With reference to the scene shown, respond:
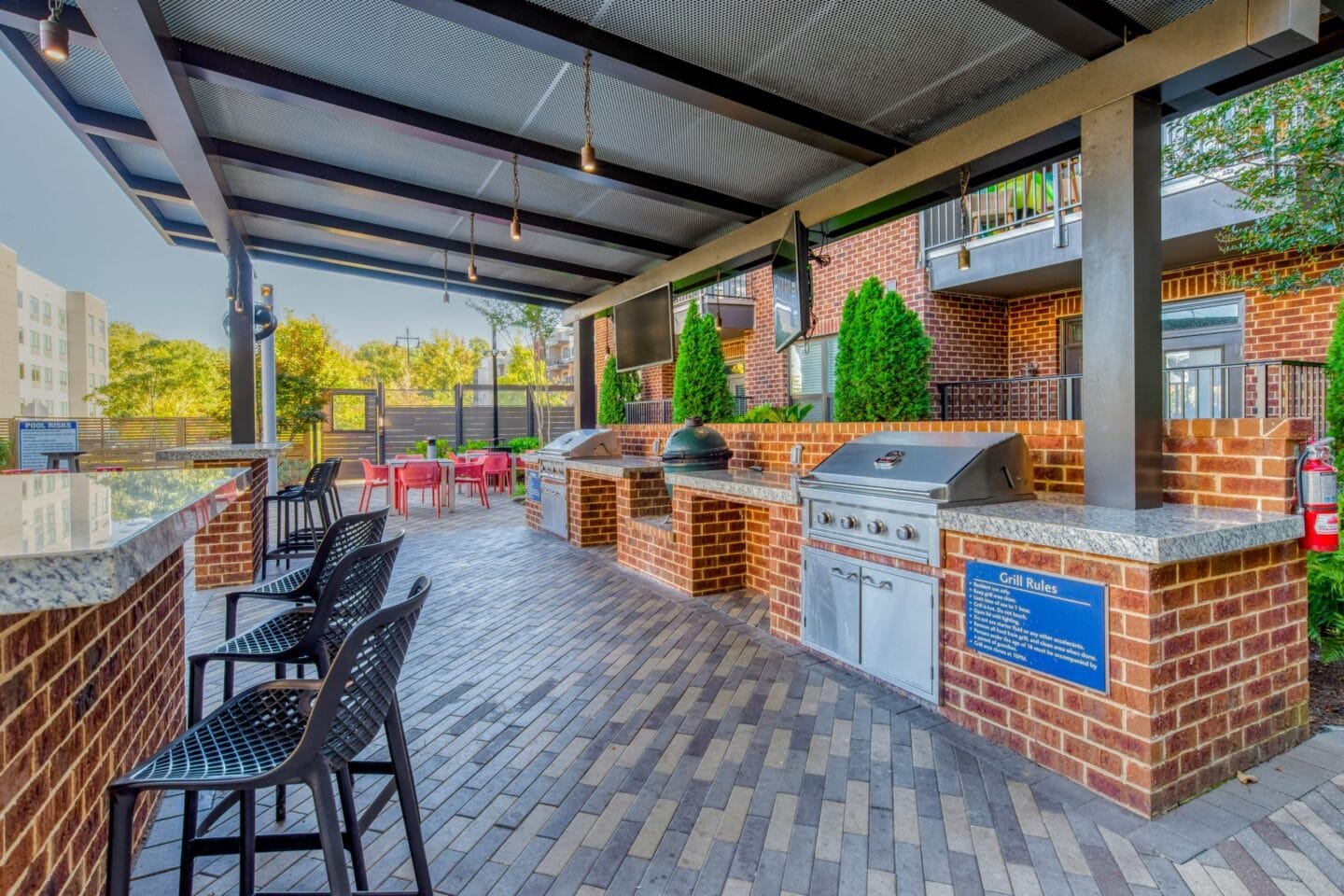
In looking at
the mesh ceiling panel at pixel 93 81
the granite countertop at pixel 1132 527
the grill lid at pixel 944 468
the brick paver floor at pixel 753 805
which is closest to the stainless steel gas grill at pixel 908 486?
the grill lid at pixel 944 468

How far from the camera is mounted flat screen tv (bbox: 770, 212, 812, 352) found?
4.42 meters

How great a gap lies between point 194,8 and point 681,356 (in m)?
5.28

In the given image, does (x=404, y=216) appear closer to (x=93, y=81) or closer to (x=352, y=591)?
(x=93, y=81)

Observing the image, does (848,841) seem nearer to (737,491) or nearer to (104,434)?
(737,491)

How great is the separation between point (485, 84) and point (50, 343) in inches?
962

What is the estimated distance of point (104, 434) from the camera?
1201 centimetres

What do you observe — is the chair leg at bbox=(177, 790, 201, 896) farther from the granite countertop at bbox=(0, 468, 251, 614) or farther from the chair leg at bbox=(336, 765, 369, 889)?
the granite countertop at bbox=(0, 468, 251, 614)

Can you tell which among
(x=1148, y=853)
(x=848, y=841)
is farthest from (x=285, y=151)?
(x=1148, y=853)

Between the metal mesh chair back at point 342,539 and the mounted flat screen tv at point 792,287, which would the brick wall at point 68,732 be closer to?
the metal mesh chair back at point 342,539

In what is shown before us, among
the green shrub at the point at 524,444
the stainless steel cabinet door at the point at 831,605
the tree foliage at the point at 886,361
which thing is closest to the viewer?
the stainless steel cabinet door at the point at 831,605

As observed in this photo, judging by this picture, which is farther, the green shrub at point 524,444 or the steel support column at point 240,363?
the green shrub at point 524,444

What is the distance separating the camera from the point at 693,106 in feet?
12.6

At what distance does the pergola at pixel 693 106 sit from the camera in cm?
253

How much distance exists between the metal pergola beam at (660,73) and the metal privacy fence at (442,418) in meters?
10.1
